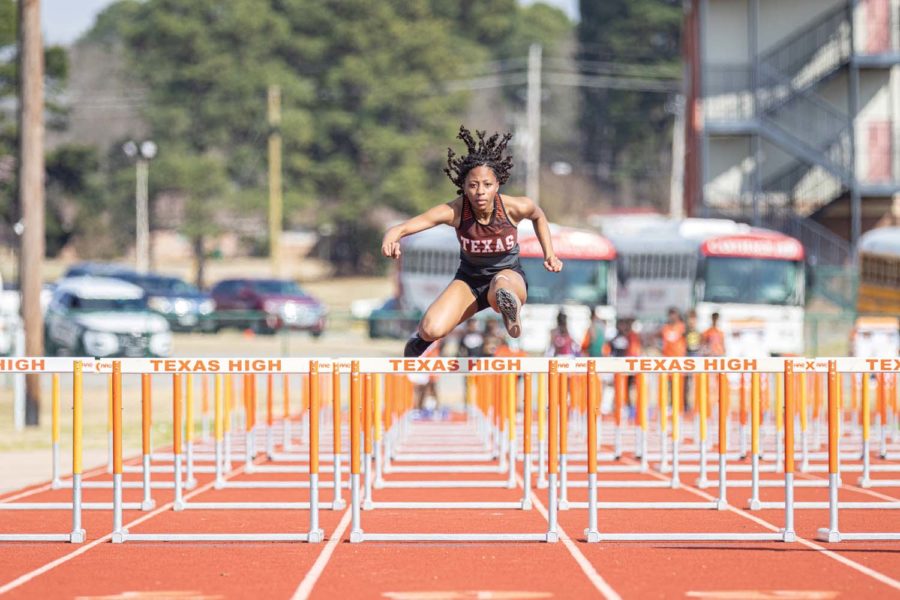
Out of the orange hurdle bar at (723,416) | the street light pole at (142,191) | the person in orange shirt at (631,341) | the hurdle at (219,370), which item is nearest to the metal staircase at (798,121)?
the street light pole at (142,191)

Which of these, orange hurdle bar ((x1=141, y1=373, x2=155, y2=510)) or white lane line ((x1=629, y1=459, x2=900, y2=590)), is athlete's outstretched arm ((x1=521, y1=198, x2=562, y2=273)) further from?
orange hurdle bar ((x1=141, y1=373, x2=155, y2=510))

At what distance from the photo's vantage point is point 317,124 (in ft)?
226

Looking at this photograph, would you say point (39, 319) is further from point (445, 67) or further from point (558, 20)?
point (558, 20)

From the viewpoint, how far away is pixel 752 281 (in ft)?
120

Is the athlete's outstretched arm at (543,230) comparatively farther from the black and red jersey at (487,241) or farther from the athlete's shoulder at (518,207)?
the black and red jersey at (487,241)

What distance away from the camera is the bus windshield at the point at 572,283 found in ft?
123

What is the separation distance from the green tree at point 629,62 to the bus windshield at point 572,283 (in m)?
44.7

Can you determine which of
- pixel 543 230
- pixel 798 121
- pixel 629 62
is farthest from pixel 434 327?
pixel 629 62

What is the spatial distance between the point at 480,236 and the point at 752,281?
87.7ft

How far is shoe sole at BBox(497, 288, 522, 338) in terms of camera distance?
9.96 meters

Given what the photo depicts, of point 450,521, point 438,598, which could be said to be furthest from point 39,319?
point 438,598

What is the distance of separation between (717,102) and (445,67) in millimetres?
24054

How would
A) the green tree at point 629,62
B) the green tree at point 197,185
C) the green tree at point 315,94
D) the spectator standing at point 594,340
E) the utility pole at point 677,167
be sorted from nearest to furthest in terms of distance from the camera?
the spectator standing at point 594,340 < the green tree at point 197,185 < the green tree at point 315,94 < the utility pole at point 677,167 < the green tree at point 629,62

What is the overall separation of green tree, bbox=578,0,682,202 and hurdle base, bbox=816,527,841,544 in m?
71.5
